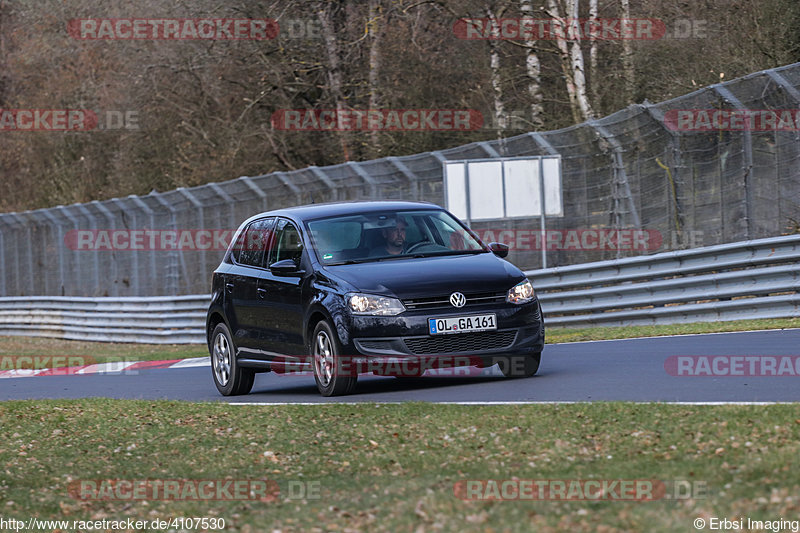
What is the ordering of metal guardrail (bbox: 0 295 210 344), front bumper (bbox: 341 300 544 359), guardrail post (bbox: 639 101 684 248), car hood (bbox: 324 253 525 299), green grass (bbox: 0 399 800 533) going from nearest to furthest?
green grass (bbox: 0 399 800 533)
front bumper (bbox: 341 300 544 359)
car hood (bbox: 324 253 525 299)
guardrail post (bbox: 639 101 684 248)
metal guardrail (bbox: 0 295 210 344)

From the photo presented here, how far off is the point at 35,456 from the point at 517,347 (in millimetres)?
4259

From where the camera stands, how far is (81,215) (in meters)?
32.9

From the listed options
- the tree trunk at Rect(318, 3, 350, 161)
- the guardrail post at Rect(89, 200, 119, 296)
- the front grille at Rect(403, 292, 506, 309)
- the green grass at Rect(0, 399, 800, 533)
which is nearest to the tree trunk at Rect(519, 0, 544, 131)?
the tree trunk at Rect(318, 3, 350, 161)

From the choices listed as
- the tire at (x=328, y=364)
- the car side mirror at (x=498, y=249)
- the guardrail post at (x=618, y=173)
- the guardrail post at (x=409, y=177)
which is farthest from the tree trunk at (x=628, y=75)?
the tire at (x=328, y=364)

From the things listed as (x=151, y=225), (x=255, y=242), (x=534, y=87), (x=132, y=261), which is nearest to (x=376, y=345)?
(x=255, y=242)

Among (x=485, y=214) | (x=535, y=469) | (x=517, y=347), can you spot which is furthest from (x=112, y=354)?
(x=535, y=469)

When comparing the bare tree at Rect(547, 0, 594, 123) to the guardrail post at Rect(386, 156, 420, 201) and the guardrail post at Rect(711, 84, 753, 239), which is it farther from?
the guardrail post at Rect(711, 84, 753, 239)

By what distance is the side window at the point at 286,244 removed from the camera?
500 inches

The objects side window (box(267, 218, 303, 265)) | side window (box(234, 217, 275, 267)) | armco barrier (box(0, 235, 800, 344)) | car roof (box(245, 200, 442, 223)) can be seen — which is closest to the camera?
side window (box(267, 218, 303, 265))

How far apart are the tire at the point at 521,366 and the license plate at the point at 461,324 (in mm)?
842

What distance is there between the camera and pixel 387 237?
12594mm

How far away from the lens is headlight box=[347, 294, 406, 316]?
11469mm

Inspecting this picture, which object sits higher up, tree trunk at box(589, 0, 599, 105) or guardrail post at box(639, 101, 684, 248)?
tree trunk at box(589, 0, 599, 105)

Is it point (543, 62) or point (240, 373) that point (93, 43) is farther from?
point (240, 373)
